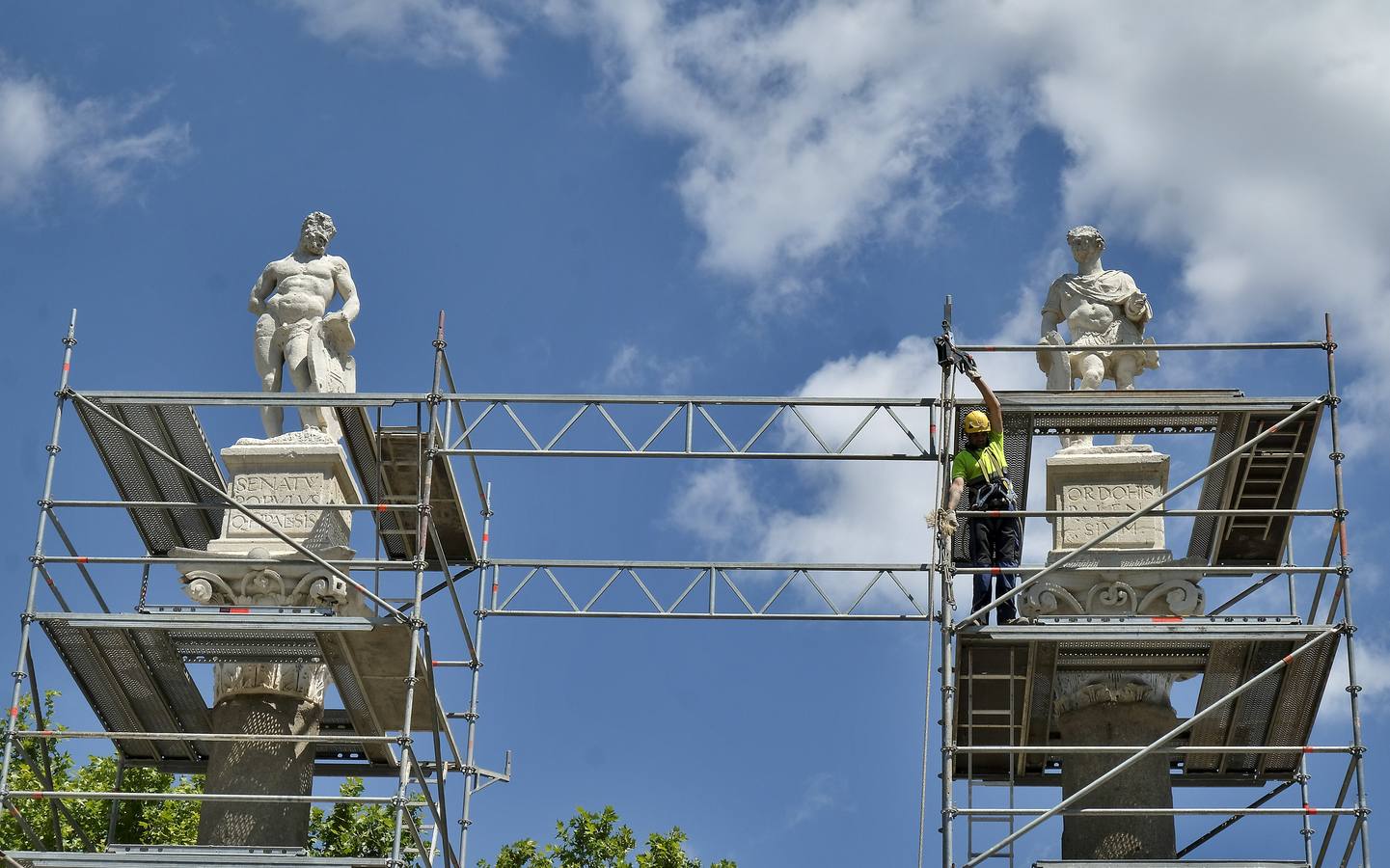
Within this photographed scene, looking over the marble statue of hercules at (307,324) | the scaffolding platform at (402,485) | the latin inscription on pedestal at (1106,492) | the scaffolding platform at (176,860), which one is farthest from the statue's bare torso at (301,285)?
the latin inscription on pedestal at (1106,492)

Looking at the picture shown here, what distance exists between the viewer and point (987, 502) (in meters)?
19.4

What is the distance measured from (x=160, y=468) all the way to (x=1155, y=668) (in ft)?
29.8

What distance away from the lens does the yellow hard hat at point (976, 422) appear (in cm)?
1964

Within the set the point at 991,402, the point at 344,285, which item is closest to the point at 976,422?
the point at 991,402

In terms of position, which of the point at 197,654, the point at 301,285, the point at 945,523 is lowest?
the point at 197,654

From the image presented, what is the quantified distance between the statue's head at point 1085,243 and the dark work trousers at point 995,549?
3355 mm

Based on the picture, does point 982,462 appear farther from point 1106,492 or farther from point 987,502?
point 1106,492

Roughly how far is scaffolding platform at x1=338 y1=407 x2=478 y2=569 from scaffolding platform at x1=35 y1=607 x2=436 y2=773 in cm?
163

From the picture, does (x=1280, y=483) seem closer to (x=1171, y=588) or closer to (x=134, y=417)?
(x=1171, y=588)

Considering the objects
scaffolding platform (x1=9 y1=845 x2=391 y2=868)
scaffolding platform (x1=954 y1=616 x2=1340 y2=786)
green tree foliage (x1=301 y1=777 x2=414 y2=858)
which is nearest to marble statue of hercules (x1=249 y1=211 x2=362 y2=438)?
scaffolding platform (x1=9 y1=845 x2=391 y2=868)

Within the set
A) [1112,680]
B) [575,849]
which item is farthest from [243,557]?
[575,849]

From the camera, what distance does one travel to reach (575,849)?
31781 mm

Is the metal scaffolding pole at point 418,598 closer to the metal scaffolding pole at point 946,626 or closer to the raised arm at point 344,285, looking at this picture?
the raised arm at point 344,285

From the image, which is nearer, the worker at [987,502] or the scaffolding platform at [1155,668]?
the scaffolding platform at [1155,668]
